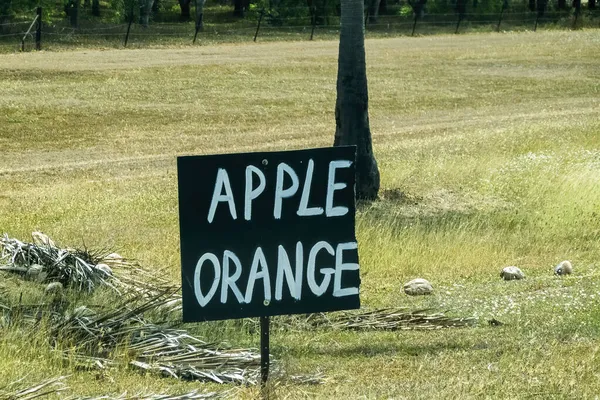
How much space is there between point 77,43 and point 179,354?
3303cm

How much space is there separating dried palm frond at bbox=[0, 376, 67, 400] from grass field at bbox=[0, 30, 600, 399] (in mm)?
193

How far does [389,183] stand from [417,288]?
574 cm

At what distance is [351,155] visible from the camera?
4.98m

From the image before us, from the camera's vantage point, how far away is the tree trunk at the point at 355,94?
12969 millimetres

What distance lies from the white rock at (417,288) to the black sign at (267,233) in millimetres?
3726

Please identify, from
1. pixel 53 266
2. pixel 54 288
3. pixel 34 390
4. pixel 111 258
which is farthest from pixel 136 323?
pixel 111 258

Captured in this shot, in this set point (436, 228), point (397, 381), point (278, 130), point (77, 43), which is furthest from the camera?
point (77, 43)

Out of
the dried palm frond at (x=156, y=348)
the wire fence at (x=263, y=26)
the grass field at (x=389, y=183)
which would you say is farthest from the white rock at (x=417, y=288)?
the wire fence at (x=263, y=26)

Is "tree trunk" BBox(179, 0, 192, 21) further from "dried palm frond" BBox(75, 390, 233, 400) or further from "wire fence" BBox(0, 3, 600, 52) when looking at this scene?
"dried palm frond" BBox(75, 390, 233, 400)

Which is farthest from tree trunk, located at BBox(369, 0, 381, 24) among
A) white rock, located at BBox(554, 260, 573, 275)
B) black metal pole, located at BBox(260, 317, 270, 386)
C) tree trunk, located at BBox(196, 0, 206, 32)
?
black metal pole, located at BBox(260, 317, 270, 386)

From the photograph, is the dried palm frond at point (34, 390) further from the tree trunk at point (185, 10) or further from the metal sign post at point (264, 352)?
the tree trunk at point (185, 10)

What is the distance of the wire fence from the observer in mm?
39219

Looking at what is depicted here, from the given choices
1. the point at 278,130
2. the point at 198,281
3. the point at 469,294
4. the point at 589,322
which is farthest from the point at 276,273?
the point at 278,130

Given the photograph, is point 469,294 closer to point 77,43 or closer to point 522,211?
point 522,211
